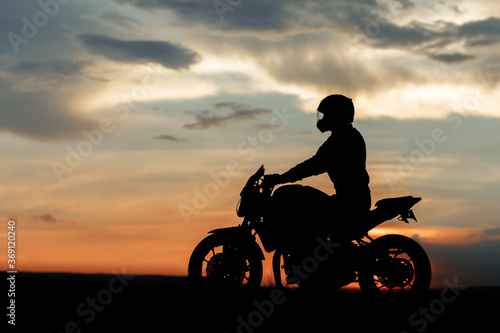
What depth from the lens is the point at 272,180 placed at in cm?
979

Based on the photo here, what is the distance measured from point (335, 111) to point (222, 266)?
113 inches

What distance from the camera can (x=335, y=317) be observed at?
9.07 metres

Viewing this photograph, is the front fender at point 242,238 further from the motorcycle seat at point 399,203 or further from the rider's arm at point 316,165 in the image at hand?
the motorcycle seat at point 399,203

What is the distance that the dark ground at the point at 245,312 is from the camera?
852 cm

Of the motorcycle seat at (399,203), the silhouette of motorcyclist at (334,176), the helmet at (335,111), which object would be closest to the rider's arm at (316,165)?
the silhouette of motorcyclist at (334,176)

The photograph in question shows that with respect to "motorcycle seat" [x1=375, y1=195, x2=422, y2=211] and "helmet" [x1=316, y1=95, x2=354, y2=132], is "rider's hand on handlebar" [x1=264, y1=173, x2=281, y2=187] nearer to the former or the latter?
"helmet" [x1=316, y1=95, x2=354, y2=132]

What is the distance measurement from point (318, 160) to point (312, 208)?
2.64ft

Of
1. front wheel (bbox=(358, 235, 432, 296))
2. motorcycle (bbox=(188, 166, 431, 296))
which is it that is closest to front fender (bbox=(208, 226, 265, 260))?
motorcycle (bbox=(188, 166, 431, 296))

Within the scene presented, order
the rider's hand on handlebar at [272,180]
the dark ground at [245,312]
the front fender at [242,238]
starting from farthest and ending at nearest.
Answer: the front fender at [242,238]
the rider's hand on handlebar at [272,180]
the dark ground at [245,312]

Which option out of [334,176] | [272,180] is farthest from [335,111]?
[272,180]

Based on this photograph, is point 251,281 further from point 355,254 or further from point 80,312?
point 80,312

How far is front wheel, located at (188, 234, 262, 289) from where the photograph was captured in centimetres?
993

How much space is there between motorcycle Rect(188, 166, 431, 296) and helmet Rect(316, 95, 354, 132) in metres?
1.07

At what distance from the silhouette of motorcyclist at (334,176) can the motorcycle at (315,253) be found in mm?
162
